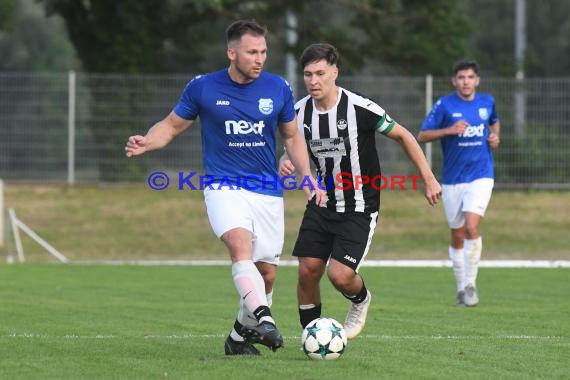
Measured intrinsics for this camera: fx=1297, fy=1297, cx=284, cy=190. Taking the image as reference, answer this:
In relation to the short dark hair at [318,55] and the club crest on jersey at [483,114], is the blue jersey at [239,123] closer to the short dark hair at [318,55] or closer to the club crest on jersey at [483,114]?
the short dark hair at [318,55]

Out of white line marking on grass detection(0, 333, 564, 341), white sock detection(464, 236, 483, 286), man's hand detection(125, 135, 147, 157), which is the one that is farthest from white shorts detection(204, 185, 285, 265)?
white sock detection(464, 236, 483, 286)

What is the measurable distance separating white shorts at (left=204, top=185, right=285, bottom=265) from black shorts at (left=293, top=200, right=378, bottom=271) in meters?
0.79

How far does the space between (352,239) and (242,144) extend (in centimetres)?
132

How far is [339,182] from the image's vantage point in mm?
9688

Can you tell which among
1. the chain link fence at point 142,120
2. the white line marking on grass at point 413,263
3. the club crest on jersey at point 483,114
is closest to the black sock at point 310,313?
Result: the club crest on jersey at point 483,114

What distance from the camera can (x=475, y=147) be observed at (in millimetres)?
14422

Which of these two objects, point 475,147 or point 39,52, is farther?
point 39,52

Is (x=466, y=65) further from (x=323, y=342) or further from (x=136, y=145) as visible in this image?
(x=323, y=342)

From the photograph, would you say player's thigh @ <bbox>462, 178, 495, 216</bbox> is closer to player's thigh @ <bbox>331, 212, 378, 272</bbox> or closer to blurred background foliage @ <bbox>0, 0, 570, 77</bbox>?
player's thigh @ <bbox>331, 212, 378, 272</bbox>

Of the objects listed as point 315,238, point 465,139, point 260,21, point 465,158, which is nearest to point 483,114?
point 465,139

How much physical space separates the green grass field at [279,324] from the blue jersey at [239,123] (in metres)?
1.25

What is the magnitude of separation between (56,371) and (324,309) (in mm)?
5397

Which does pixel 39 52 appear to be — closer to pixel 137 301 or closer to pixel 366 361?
pixel 137 301

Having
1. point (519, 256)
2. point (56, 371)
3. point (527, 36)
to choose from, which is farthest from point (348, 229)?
point (527, 36)
